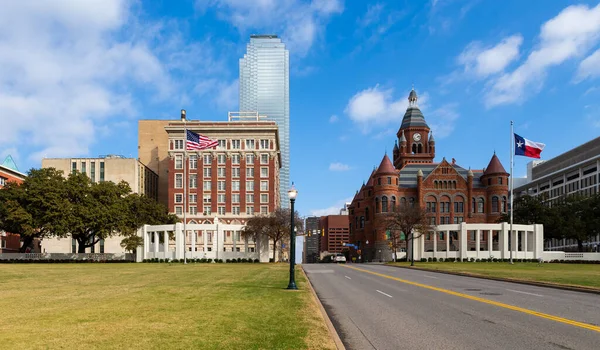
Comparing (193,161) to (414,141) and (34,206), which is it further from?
(414,141)

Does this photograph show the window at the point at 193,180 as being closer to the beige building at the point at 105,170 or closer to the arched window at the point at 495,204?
the beige building at the point at 105,170

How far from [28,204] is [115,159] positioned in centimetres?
4273

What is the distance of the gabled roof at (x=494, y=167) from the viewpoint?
10499 cm

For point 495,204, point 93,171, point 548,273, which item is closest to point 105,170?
point 93,171

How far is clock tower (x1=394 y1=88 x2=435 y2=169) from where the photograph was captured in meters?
126

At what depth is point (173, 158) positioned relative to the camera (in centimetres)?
10612

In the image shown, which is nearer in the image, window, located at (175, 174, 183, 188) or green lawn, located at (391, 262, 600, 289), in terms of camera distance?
green lawn, located at (391, 262, 600, 289)

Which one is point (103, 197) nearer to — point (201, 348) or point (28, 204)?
point (28, 204)

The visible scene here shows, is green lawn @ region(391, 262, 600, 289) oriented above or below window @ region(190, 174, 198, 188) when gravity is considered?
below

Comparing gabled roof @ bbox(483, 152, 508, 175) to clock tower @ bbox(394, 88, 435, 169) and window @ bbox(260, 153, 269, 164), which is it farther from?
window @ bbox(260, 153, 269, 164)

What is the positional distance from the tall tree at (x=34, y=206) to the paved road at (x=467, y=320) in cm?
5347

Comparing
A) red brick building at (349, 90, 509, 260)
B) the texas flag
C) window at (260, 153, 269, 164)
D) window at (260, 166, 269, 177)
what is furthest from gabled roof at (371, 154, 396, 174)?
the texas flag

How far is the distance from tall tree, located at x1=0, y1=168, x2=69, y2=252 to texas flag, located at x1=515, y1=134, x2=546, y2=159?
54.0m

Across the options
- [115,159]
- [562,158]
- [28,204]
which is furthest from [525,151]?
[562,158]
